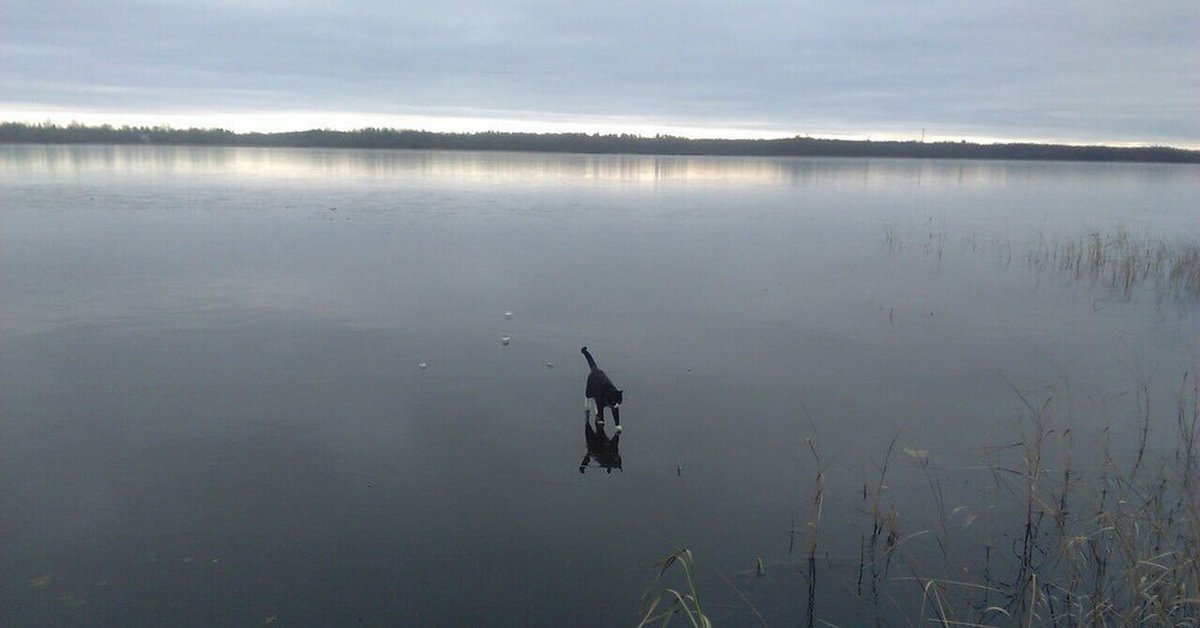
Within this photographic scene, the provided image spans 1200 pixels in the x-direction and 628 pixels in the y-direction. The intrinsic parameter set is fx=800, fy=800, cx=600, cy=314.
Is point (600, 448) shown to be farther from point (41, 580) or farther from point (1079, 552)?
point (41, 580)

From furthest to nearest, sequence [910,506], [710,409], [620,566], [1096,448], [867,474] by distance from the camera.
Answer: [710,409] < [1096,448] < [867,474] < [910,506] < [620,566]

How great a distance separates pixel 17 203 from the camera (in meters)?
27.9

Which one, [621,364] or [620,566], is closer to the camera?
[620,566]

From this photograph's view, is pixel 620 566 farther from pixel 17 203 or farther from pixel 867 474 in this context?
pixel 17 203

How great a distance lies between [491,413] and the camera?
8648 mm

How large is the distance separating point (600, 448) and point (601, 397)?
500 mm

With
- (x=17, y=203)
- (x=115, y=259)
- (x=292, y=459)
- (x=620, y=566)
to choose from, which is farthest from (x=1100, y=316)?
(x=17, y=203)

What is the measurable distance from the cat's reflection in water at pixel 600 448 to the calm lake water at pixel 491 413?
7 centimetres

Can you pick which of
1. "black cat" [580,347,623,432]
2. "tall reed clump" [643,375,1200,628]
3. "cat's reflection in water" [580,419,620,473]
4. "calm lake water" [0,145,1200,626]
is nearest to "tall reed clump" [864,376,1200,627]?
"tall reed clump" [643,375,1200,628]

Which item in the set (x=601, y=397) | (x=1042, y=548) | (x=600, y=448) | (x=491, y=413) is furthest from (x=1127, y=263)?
(x=491, y=413)

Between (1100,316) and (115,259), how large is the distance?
1978 centimetres

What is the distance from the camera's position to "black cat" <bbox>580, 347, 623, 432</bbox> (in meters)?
7.82

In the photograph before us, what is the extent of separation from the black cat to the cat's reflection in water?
0.10 m

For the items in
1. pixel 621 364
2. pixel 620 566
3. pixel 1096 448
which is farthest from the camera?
pixel 621 364
